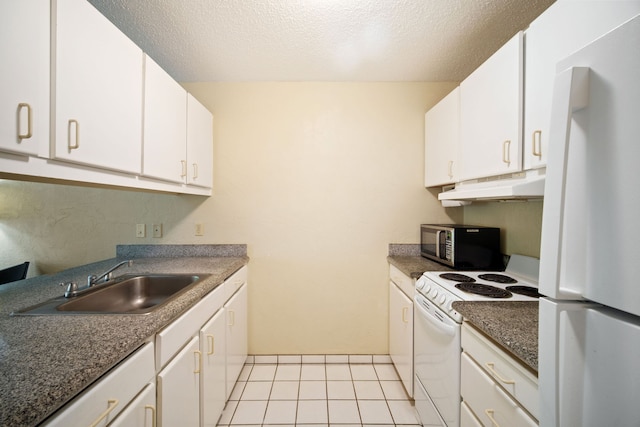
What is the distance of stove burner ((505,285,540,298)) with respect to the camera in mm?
1301

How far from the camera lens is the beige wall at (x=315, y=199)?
2.34 metres

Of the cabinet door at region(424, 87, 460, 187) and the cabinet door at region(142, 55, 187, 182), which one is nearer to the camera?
the cabinet door at region(142, 55, 187, 182)

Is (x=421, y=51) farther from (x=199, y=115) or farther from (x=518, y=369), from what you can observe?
(x=518, y=369)

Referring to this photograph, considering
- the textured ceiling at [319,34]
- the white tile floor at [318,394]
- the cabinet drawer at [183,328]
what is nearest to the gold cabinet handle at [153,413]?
the cabinet drawer at [183,328]

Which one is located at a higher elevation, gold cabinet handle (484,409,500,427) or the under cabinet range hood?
the under cabinet range hood

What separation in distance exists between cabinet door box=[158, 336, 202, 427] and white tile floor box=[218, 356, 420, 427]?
0.60m

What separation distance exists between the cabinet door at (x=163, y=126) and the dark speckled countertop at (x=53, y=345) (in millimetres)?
706

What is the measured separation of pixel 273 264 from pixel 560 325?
2.05 m

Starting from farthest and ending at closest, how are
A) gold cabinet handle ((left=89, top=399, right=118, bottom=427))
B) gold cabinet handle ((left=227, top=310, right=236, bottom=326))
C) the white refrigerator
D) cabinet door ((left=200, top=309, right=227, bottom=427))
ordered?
gold cabinet handle ((left=227, top=310, right=236, bottom=326)) → cabinet door ((left=200, top=309, right=227, bottom=427)) → gold cabinet handle ((left=89, top=399, right=118, bottom=427)) → the white refrigerator

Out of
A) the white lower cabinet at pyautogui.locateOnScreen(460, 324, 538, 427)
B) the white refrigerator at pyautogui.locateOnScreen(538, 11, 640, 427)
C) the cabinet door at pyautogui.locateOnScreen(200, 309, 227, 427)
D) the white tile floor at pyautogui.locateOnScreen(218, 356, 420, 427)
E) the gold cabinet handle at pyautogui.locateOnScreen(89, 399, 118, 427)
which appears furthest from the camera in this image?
the white tile floor at pyautogui.locateOnScreen(218, 356, 420, 427)

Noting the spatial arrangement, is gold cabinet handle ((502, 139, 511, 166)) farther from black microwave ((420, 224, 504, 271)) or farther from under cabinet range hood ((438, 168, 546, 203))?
black microwave ((420, 224, 504, 271))

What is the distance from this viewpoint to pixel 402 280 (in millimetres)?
1989

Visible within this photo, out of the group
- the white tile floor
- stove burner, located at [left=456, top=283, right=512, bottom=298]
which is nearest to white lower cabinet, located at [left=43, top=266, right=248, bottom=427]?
the white tile floor

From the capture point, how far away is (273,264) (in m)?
2.36
